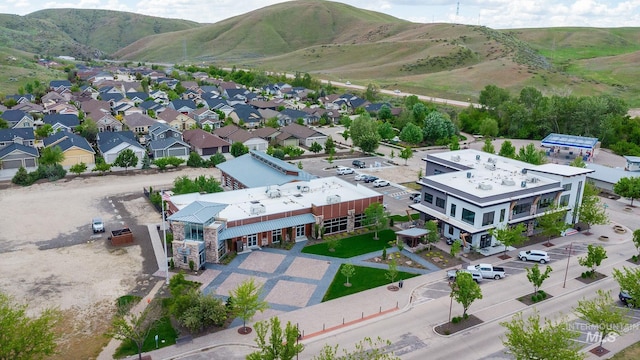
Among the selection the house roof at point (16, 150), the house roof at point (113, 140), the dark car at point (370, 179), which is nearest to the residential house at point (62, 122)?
the house roof at point (113, 140)

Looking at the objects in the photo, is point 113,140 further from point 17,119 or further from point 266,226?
point 266,226

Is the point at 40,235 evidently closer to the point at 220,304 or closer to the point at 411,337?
the point at 220,304

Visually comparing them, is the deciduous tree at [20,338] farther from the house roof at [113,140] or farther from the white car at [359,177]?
the house roof at [113,140]

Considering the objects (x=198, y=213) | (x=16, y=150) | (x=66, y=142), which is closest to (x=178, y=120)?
(x=66, y=142)

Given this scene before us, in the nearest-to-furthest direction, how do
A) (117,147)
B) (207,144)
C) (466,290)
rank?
(466,290) < (117,147) < (207,144)

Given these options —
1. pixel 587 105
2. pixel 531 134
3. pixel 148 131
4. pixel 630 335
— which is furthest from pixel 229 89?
pixel 630 335

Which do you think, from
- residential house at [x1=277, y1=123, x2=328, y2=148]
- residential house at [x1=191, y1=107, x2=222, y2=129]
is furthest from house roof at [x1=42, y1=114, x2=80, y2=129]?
residential house at [x1=277, y1=123, x2=328, y2=148]

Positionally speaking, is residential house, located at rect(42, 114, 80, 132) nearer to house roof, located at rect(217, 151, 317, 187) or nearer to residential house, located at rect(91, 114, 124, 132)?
residential house, located at rect(91, 114, 124, 132)
